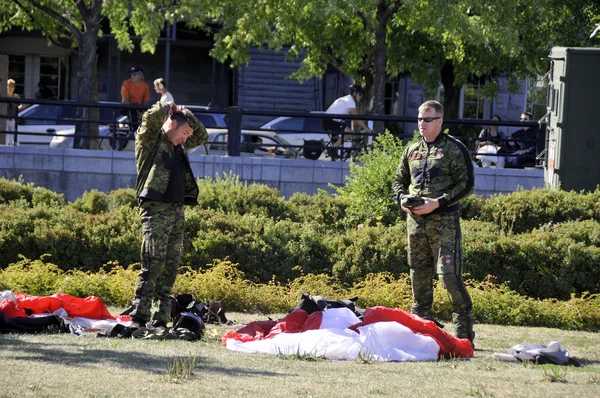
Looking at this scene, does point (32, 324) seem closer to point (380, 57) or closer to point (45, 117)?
point (380, 57)

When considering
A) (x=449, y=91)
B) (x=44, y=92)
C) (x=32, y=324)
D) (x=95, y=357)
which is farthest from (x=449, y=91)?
(x=95, y=357)

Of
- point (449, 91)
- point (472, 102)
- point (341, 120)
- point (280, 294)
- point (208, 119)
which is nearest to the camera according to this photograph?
point (280, 294)

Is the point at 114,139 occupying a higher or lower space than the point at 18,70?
lower

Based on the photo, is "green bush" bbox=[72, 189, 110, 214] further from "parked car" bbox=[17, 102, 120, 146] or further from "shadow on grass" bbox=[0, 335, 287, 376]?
"parked car" bbox=[17, 102, 120, 146]

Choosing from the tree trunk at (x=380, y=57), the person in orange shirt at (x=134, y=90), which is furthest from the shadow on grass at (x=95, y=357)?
the tree trunk at (x=380, y=57)

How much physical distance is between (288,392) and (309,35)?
19.4 metres

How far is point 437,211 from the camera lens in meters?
8.34

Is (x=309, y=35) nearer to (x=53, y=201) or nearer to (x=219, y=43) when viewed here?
(x=219, y=43)

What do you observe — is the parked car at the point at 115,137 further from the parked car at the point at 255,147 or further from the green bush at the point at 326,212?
the green bush at the point at 326,212

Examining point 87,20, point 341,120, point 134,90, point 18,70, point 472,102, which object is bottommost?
point 341,120

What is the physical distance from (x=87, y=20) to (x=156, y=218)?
13.8 metres

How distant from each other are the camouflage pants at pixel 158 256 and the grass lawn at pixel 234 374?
484 mm

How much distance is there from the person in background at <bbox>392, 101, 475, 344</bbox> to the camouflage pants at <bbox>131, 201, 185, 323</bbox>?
1920 millimetres

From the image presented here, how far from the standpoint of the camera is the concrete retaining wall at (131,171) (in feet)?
56.1
